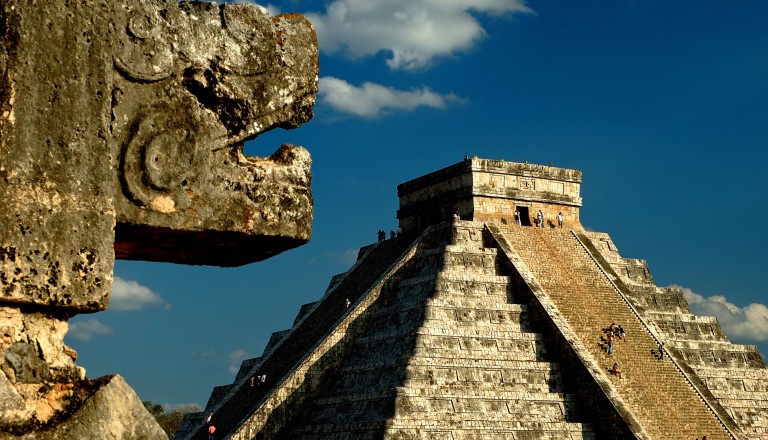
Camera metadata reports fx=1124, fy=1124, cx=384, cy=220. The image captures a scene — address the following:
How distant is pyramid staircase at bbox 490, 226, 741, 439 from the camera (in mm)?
32281

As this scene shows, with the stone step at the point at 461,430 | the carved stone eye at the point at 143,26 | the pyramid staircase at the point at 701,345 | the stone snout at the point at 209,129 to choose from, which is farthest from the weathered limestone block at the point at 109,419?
the pyramid staircase at the point at 701,345

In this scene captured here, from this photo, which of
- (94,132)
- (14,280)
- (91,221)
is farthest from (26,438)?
(94,132)

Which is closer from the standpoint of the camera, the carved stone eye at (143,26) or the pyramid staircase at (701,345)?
the carved stone eye at (143,26)

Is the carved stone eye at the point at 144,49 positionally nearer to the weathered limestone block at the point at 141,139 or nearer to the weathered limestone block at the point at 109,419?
the weathered limestone block at the point at 141,139

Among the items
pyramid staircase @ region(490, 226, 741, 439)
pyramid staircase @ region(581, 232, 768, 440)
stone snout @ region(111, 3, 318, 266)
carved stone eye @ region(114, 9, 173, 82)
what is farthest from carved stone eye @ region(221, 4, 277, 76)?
pyramid staircase @ region(581, 232, 768, 440)

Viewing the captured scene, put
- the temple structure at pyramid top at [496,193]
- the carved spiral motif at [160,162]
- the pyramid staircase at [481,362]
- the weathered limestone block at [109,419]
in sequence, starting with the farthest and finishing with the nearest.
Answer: the temple structure at pyramid top at [496,193] → the pyramid staircase at [481,362] → the carved spiral motif at [160,162] → the weathered limestone block at [109,419]

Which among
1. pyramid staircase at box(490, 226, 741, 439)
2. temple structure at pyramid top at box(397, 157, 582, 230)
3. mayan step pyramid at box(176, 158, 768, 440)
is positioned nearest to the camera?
mayan step pyramid at box(176, 158, 768, 440)

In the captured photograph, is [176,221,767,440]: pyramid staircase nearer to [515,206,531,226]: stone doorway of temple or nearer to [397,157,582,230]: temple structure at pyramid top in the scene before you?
[515,206,531,226]: stone doorway of temple

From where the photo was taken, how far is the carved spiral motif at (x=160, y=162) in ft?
12.7

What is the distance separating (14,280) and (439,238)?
114ft

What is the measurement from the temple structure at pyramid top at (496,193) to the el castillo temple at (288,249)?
8 centimetres

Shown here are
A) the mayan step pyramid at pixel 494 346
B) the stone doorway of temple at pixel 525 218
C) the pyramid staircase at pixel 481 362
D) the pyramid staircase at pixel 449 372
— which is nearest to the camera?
the pyramid staircase at pixel 449 372

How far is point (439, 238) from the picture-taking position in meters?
38.2

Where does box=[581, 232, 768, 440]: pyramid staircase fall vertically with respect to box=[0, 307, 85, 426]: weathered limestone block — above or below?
above
